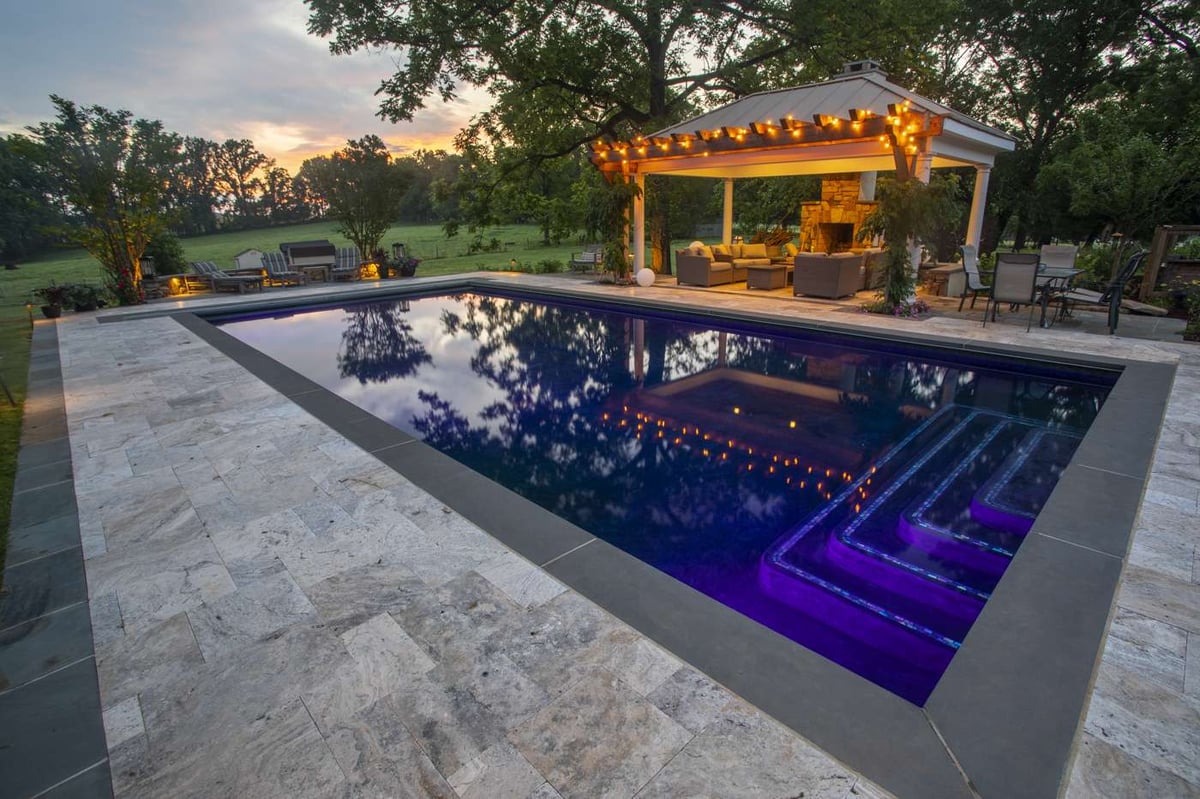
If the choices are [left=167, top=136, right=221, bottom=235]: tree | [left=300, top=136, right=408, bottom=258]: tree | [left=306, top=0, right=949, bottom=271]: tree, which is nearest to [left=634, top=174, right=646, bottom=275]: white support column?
[left=306, top=0, right=949, bottom=271]: tree

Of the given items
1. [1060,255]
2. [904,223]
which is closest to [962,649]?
[904,223]

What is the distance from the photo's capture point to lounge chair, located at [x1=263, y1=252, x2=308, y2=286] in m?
13.9

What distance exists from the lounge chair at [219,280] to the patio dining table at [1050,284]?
600 inches

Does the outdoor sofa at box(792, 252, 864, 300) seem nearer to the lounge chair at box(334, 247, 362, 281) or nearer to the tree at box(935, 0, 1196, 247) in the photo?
the lounge chair at box(334, 247, 362, 281)

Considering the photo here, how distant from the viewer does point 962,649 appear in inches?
80.8

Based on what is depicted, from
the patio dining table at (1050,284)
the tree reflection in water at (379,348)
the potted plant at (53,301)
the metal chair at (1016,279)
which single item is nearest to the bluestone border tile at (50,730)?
the tree reflection in water at (379,348)

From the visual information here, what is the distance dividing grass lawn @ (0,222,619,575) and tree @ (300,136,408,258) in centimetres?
138

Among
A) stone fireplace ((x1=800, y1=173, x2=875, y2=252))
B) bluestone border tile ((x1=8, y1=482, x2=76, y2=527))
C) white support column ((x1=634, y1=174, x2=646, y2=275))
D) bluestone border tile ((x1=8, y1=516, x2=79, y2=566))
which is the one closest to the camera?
bluestone border tile ((x1=8, y1=516, x2=79, y2=566))

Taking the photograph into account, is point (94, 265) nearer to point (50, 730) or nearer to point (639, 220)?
point (639, 220)

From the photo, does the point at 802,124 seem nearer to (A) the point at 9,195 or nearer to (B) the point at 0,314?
(B) the point at 0,314

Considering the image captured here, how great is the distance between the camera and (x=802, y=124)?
8.97 meters

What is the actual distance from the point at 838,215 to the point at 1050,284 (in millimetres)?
7902

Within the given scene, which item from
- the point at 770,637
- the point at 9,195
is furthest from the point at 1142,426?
the point at 9,195

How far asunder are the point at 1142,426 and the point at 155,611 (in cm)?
620
